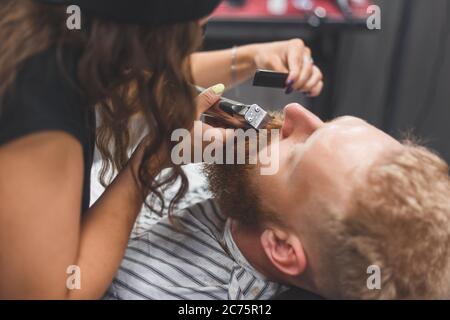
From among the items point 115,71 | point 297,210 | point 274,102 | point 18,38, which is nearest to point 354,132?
point 297,210

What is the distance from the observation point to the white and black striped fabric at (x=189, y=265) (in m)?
0.92

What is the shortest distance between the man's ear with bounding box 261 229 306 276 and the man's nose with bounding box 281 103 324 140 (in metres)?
0.16

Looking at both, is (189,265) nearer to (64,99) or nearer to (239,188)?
(239,188)

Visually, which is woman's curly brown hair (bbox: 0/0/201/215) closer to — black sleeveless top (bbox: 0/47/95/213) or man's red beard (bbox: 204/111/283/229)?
black sleeveless top (bbox: 0/47/95/213)

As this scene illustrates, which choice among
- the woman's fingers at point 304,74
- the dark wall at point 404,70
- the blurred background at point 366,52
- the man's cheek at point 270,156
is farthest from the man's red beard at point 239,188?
the dark wall at point 404,70

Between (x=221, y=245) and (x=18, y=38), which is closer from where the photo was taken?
(x=18, y=38)

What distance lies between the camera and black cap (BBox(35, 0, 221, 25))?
26.3 inches

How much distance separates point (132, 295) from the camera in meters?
0.91

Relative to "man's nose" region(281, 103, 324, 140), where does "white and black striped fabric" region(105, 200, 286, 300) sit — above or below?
below

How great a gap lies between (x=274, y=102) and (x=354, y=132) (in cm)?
111

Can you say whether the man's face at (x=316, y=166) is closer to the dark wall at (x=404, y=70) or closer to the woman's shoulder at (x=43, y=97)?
the woman's shoulder at (x=43, y=97)

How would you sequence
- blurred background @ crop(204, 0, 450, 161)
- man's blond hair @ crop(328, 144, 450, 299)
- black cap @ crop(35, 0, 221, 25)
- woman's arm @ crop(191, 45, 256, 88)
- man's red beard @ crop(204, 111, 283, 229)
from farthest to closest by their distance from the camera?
1. blurred background @ crop(204, 0, 450, 161)
2. woman's arm @ crop(191, 45, 256, 88)
3. man's red beard @ crop(204, 111, 283, 229)
4. man's blond hair @ crop(328, 144, 450, 299)
5. black cap @ crop(35, 0, 221, 25)

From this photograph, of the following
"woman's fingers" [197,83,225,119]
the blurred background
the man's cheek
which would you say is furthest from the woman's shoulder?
the blurred background

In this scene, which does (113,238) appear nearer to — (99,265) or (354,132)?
(99,265)
